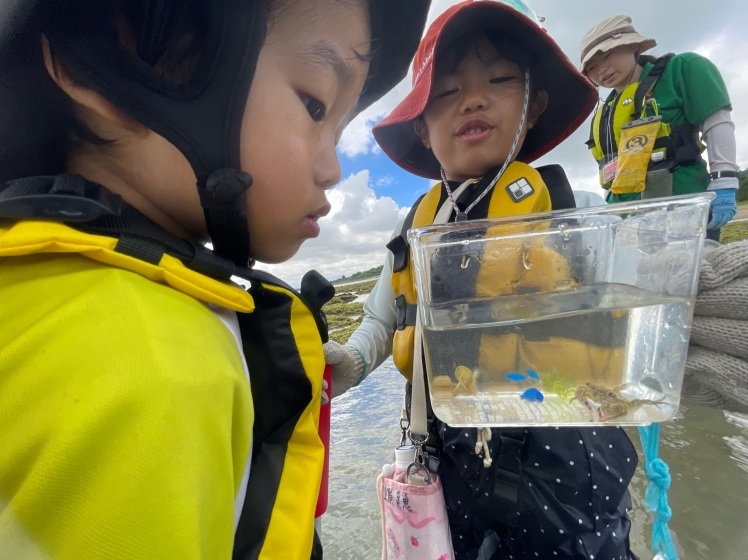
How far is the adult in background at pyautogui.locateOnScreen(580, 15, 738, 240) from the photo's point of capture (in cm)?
268

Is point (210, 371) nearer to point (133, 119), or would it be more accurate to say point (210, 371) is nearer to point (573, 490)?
point (133, 119)

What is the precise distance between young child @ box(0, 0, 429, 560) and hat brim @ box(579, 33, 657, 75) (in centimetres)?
282

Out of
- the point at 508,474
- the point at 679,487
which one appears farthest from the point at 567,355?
the point at 679,487

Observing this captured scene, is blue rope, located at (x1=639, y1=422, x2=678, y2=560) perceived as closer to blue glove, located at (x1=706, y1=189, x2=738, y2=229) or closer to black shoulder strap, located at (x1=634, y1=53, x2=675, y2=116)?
blue glove, located at (x1=706, y1=189, x2=738, y2=229)

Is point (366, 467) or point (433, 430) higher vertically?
point (433, 430)

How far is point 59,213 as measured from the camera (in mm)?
583

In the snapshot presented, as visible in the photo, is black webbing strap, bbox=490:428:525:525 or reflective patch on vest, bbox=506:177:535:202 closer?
black webbing strap, bbox=490:428:525:525

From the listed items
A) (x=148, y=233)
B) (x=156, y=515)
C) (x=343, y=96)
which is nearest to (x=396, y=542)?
(x=156, y=515)

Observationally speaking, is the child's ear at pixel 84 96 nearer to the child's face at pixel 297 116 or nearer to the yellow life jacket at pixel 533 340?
the child's face at pixel 297 116

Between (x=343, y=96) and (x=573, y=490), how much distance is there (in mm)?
1244

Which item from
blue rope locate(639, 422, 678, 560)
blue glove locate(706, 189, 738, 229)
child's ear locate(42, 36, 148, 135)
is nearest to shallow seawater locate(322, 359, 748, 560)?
blue rope locate(639, 422, 678, 560)

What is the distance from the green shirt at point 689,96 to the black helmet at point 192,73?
3.21 meters

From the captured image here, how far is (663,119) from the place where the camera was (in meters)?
2.90

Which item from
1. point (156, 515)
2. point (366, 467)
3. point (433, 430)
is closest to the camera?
point (156, 515)
